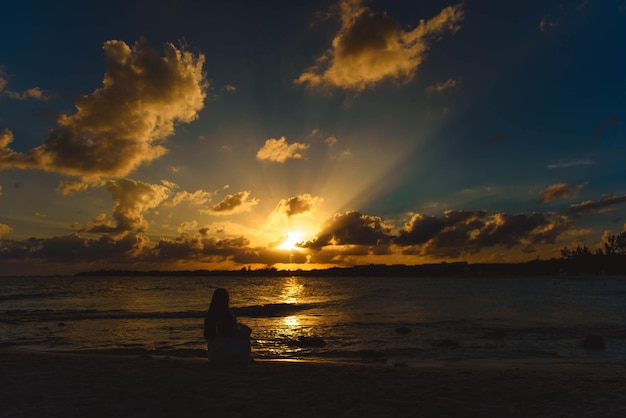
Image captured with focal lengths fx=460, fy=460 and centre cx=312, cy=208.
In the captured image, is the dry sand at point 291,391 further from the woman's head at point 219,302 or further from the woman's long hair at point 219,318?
the woman's head at point 219,302

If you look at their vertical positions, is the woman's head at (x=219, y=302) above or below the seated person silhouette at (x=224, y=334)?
above

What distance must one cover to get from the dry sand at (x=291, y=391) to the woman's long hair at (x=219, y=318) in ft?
3.40

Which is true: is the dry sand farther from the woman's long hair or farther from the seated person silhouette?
the woman's long hair

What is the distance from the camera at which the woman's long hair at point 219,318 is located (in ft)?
43.1

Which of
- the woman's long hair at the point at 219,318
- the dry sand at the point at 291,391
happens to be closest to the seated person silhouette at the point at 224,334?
the woman's long hair at the point at 219,318

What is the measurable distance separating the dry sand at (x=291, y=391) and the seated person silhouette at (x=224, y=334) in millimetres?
472

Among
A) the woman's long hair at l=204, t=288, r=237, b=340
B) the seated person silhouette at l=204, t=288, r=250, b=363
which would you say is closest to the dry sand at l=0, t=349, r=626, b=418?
the seated person silhouette at l=204, t=288, r=250, b=363

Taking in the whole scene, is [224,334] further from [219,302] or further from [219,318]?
[219,302]

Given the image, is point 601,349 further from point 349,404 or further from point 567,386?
point 349,404

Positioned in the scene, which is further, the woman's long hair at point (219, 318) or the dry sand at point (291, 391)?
the woman's long hair at point (219, 318)

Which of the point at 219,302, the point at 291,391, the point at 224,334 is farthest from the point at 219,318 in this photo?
the point at 291,391

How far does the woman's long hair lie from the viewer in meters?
13.1

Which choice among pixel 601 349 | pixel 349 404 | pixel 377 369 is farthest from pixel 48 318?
pixel 601 349

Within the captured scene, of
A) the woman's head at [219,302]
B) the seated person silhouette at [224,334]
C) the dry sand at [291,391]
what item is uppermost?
the woman's head at [219,302]
